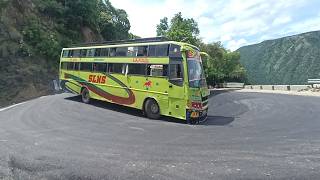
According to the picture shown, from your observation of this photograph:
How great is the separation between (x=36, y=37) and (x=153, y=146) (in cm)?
3118

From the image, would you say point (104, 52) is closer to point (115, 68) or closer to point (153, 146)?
point (115, 68)

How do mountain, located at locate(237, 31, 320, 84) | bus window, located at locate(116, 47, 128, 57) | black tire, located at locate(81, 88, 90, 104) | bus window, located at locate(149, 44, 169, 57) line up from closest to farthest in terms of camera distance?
1. bus window, located at locate(149, 44, 169, 57)
2. bus window, located at locate(116, 47, 128, 57)
3. black tire, located at locate(81, 88, 90, 104)
4. mountain, located at locate(237, 31, 320, 84)

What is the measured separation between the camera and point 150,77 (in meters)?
17.0

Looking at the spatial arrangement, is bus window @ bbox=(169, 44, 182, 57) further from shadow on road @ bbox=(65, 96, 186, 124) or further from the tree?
the tree

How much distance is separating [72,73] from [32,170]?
47.2ft

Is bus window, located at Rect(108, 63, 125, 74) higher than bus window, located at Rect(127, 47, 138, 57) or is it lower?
lower

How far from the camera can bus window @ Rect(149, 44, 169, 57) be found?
16578mm

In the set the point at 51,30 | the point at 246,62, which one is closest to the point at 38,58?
the point at 51,30

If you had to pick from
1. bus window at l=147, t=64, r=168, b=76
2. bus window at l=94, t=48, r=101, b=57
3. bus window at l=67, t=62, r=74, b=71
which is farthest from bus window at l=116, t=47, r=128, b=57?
bus window at l=67, t=62, r=74, b=71

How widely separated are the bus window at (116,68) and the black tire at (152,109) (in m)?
2.47

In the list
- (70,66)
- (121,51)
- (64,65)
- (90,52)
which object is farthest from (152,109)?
(64,65)

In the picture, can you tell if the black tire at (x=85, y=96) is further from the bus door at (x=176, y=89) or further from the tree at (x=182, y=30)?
the tree at (x=182, y=30)

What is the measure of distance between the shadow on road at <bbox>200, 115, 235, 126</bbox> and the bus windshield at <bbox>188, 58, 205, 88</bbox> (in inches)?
73.6

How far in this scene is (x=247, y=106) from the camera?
74.1ft
